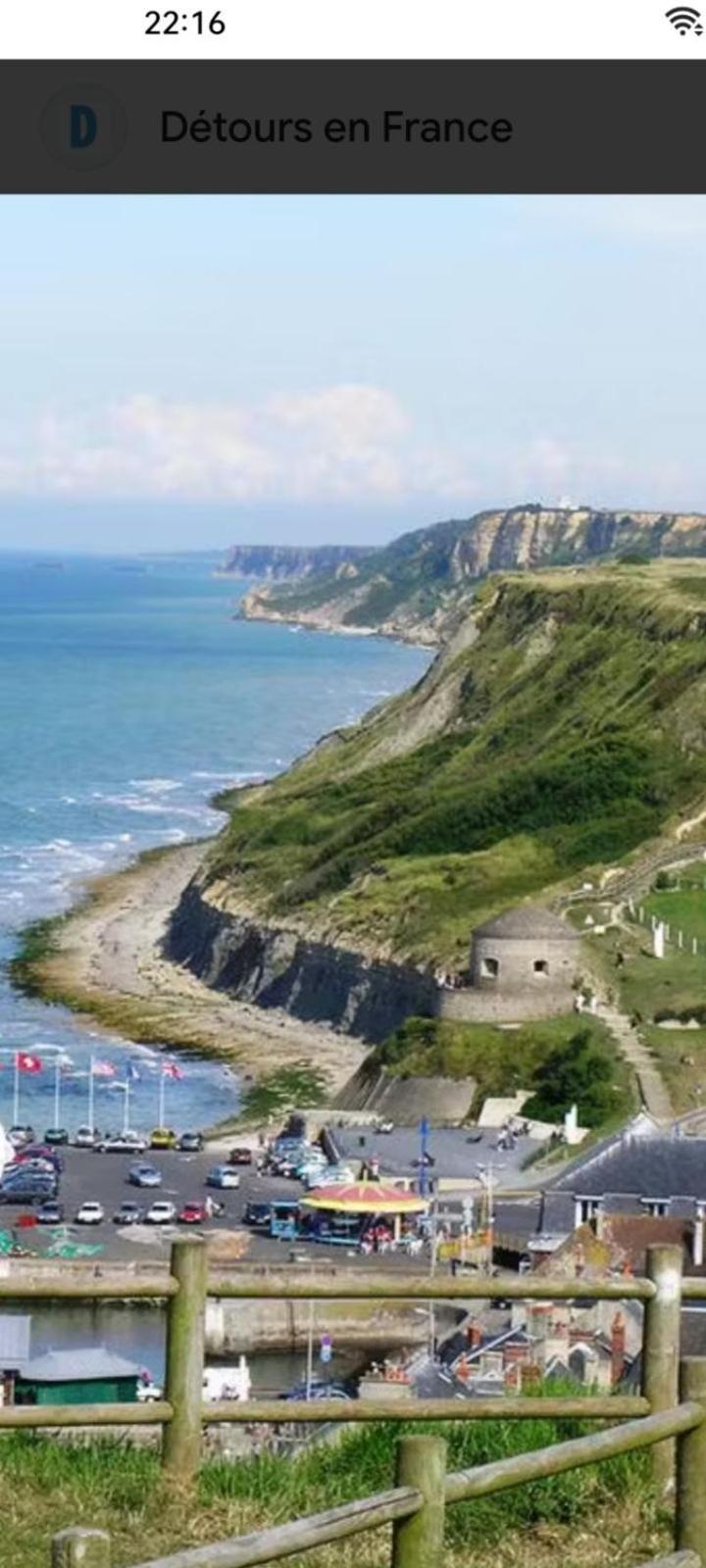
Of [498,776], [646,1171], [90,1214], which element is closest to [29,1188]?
[90,1214]

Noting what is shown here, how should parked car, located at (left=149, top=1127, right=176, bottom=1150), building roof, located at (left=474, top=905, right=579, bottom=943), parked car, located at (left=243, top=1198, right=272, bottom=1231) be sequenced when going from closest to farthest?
parked car, located at (left=243, top=1198, right=272, bottom=1231) < parked car, located at (left=149, top=1127, right=176, bottom=1150) < building roof, located at (left=474, top=905, right=579, bottom=943)

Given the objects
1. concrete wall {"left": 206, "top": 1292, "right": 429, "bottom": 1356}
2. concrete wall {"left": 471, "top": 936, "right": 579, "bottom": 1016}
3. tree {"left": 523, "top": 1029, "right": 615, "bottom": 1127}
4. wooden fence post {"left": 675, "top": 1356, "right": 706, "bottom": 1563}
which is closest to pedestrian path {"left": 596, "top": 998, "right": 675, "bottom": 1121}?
tree {"left": 523, "top": 1029, "right": 615, "bottom": 1127}

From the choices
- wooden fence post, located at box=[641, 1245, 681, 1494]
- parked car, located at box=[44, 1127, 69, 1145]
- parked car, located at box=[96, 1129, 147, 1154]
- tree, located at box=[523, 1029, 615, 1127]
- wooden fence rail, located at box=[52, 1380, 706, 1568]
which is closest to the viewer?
wooden fence rail, located at box=[52, 1380, 706, 1568]

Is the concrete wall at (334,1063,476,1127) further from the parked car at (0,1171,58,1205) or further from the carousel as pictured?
the carousel

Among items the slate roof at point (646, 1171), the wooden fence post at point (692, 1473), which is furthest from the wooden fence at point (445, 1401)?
the slate roof at point (646, 1171)

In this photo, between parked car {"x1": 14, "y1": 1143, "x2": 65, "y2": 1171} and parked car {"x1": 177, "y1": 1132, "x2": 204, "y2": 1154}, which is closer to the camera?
parked car {"x1": 14, "y1": 1143, "x2": 65, "y2": 1171}

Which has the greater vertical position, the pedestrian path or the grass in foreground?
the grass in foreground

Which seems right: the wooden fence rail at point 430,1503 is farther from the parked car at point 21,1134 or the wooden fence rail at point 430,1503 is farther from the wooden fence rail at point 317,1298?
the parked car at point 21,1134
